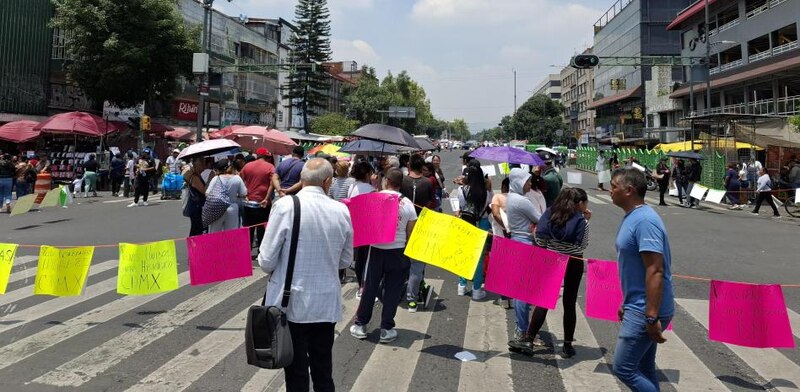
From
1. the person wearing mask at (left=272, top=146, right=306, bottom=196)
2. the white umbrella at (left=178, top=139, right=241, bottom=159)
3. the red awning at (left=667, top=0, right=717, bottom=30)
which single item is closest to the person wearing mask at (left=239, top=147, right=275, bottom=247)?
the person wearing mask at (left=272, top=146, right=306, bottom=196)

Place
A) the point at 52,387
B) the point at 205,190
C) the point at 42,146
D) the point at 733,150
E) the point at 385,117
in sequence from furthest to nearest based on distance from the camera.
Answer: the point at 385,117
the point at 42,146
the point at 733,150
the point at 205,190
the point at 52,387

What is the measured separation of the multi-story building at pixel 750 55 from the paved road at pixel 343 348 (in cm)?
2583

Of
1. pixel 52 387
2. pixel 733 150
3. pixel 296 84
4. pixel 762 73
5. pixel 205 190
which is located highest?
pixel 296 84

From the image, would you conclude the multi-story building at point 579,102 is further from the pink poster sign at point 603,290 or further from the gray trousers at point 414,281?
the pink poster sign at point 603,290

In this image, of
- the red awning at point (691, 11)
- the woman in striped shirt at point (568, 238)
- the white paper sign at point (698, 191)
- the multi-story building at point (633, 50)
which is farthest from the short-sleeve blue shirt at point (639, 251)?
the multi-story building at point (633, 50)

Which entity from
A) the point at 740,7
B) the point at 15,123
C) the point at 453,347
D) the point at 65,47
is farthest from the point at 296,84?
the point at 453,347

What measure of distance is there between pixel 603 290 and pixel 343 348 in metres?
2.55

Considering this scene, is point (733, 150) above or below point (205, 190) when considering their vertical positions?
above

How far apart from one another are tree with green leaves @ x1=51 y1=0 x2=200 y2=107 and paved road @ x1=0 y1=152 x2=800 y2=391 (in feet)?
69.8

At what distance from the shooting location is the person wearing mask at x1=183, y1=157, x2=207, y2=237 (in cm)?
757

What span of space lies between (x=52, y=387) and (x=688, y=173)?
1987cm

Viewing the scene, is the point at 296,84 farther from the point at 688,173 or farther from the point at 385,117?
the point at 688,173

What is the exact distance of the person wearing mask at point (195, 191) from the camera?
757 centimetres

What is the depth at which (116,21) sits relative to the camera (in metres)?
26.7
